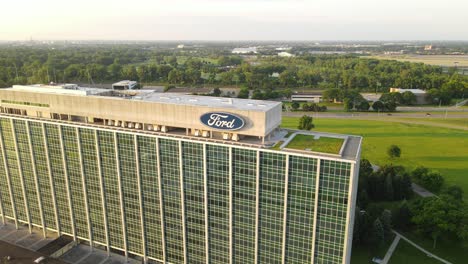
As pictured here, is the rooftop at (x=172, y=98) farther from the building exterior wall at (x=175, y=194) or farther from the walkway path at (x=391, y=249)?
the walkway path at (x=391, y=249)

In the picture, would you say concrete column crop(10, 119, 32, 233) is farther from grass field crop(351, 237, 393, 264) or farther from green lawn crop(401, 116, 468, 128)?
green lawn crop(401, 116, 468, 128)

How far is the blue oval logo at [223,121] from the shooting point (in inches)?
2175

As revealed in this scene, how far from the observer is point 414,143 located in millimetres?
143125

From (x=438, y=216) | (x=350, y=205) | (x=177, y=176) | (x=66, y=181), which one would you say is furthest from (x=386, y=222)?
(x=66, y=181)

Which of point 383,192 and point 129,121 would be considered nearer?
point 129,121

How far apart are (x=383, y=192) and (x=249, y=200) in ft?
187

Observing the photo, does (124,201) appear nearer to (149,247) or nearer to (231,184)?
(149,247)

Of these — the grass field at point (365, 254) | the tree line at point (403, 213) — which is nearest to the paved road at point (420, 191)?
the tree line at point (403, 213)

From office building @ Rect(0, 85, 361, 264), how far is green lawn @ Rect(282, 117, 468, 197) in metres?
76.1

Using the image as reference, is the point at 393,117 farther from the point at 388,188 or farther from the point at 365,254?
the point at 365,254

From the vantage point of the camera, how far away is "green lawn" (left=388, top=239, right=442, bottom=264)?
2810 inches

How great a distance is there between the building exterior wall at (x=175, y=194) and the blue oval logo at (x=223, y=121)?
10.5ft

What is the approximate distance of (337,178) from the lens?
49.7 metres

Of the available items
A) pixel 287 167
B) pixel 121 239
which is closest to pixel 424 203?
pixel 287 167
